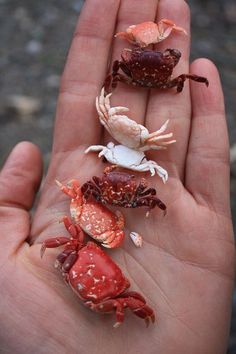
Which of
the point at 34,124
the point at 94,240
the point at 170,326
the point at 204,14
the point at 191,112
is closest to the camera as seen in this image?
the point at 170,326

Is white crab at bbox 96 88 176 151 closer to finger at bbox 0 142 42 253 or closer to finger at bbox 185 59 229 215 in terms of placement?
finger at bbox 185 59 229 215

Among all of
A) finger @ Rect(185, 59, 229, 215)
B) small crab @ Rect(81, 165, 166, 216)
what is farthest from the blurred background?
small crab @ Rect(81, 165, 166, 216)

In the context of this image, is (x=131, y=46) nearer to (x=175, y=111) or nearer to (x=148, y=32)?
(x=148, y=32)

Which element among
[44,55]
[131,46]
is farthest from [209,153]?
[44,55]

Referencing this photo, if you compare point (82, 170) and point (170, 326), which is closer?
point (170, 326)

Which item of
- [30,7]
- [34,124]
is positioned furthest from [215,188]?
[30,7]

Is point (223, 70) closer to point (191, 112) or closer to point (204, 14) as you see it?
point (204, 14)
